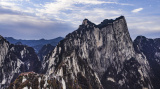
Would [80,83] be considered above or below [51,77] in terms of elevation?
below

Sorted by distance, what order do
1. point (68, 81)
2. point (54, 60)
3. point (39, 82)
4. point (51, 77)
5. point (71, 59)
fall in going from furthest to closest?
1. point (54, 60)
2. point (71, 59)
3. point (68, 81)
4. point (51, 77)
5. point (39, 82)

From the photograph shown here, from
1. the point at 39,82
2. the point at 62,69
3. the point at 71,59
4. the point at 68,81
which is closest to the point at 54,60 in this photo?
the point at 71,59

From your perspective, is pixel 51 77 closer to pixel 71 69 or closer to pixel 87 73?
pixel 71 69

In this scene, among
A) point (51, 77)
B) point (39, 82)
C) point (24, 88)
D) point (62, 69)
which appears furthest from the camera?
point (62, 69)

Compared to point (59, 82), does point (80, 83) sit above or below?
below

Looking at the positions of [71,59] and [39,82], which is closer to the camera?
[39,82]

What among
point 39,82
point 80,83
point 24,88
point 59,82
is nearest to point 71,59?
point 80,83

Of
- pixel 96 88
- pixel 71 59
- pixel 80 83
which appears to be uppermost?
pixel 71 59

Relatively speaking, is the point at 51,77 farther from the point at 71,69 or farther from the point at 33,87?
the point at 71,69

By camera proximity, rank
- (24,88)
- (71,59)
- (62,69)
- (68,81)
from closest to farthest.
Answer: (24,88) < (68,81) < (62,69) < (71,59)
